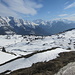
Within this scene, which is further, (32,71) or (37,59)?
(37,59)

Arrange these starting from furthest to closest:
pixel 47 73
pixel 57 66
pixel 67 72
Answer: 1. pixel 57 66
2. pixel 47 73
3. pixel 67 72

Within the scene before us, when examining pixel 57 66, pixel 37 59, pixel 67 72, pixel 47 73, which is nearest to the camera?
pixel 67 72

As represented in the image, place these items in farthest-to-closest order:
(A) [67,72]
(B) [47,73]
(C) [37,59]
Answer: (C) [37,59]
(B) [47,73]
(A) [67,72]

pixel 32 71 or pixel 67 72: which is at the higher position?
pixel 67 72

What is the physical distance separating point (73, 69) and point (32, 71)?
11.7 m

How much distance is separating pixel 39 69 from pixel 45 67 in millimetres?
1115

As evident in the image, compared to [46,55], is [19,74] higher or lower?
lower

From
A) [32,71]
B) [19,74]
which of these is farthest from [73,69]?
[19,74]

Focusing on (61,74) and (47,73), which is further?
(47,73)

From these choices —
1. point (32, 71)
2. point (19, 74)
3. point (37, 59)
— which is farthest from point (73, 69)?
point (37, 59)

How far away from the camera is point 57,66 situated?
846 inches

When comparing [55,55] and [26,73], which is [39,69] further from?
[55,55]

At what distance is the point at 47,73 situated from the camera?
19203mm

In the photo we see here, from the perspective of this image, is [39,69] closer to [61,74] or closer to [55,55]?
[55,55]
